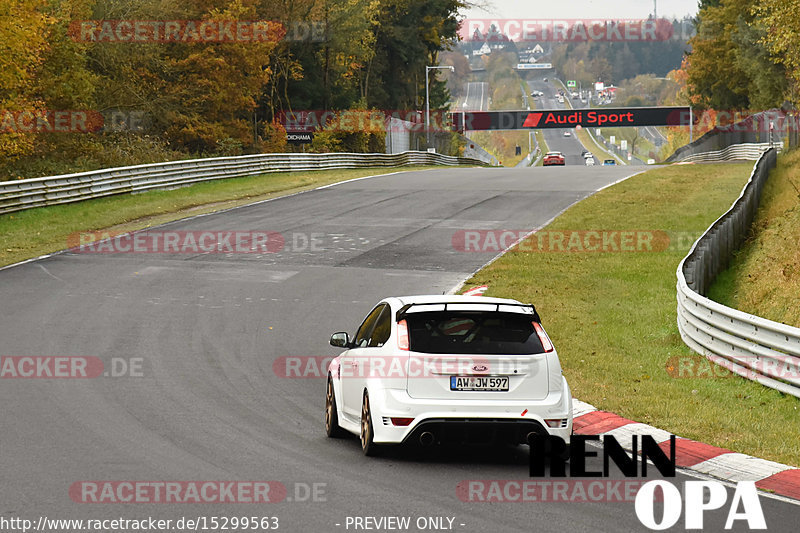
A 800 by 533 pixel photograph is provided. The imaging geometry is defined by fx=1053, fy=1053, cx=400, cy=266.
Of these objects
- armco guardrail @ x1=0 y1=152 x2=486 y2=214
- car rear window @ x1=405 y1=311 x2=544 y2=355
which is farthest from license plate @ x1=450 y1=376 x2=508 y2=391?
armco guardrail @ x1=0 y1=152 x2=486 y2=214

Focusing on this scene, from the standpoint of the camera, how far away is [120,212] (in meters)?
31.8

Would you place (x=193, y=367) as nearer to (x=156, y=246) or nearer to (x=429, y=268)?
(x=429, y=268)

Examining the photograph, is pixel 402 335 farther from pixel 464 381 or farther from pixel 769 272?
pixel 769 272

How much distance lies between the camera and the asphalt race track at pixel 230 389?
24.2ft

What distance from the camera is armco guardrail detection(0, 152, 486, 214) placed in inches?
1225

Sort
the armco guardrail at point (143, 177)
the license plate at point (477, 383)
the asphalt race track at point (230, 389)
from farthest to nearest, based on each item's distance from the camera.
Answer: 1. the armco guardrail at point (143, 177)
2. the license plate at point (477, 383)
3. the asphalt race track at point (230, 389)

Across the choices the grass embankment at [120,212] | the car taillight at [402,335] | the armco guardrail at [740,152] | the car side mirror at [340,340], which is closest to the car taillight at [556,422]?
the car taillight at [402,335]

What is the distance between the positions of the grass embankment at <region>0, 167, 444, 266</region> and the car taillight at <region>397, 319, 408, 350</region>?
16.5m

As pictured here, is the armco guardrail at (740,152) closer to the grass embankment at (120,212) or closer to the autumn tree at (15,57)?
the grass embankment at (120,212)

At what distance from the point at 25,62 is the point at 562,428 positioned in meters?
34.6

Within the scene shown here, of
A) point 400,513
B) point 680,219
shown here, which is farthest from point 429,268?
point 400,513

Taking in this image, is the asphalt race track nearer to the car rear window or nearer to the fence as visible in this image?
the car rear window

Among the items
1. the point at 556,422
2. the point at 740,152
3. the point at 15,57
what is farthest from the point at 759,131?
the point at 556,422

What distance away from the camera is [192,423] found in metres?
10.2
